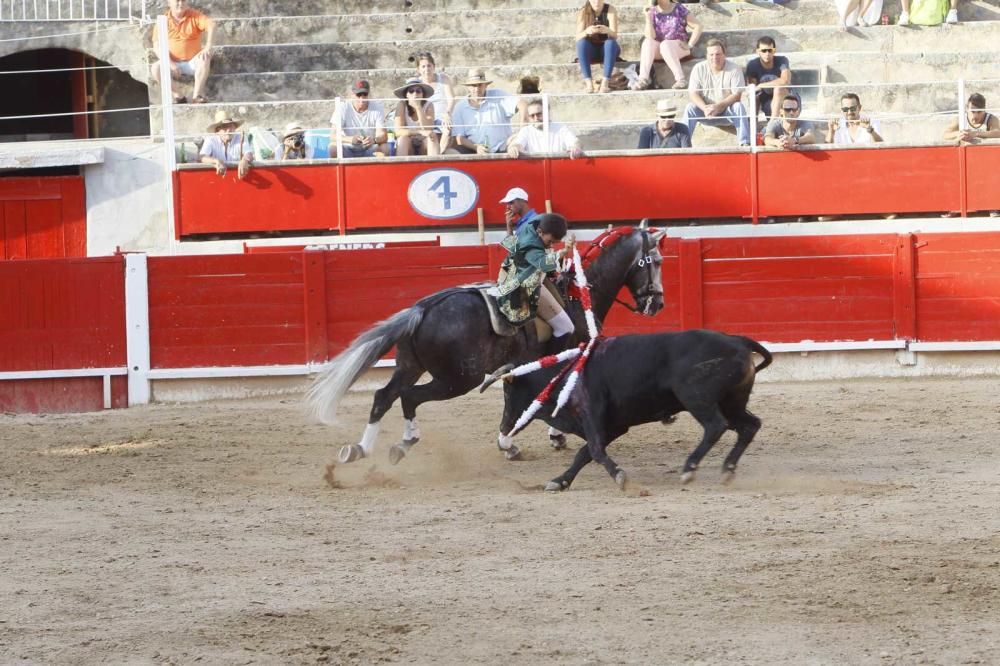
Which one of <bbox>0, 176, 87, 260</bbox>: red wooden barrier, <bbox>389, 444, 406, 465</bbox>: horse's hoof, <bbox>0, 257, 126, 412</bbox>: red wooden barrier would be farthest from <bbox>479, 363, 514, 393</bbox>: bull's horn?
<bbox>0, 176, 87, 260</bbox>: red wooden barrier

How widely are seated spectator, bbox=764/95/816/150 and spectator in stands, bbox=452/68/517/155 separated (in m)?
2.42

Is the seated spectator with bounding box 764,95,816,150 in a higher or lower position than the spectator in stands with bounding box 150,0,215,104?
lower

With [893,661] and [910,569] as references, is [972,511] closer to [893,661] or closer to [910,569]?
[910,569]

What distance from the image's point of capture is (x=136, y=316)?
11711 mm

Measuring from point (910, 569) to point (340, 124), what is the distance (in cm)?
968

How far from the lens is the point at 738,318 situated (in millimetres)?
11906

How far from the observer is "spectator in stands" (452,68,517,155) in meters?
Answer: 14.0

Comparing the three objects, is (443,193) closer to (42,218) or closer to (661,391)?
(42,218)

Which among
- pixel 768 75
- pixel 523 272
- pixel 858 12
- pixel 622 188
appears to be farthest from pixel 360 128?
pixel 523 272

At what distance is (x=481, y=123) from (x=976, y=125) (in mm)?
4580

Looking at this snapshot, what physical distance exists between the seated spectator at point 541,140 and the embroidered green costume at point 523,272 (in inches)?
244

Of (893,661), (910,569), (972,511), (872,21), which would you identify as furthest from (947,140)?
(893,661)

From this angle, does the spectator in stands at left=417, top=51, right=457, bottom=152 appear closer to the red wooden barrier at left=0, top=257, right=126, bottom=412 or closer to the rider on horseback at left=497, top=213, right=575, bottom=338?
the red wooden barrier at left=0, top=257, right=126, bottom=412

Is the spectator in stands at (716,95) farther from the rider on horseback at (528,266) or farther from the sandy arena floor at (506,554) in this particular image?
the rider on horseback at (528,266)
